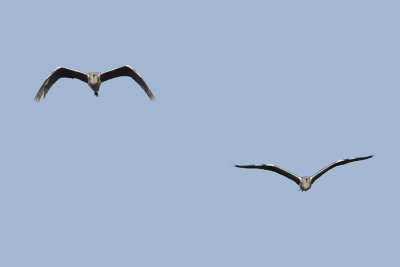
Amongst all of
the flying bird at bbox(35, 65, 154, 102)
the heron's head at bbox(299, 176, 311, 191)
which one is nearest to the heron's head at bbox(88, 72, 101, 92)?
the flying bird at bbox(35, 65, 154, 102)

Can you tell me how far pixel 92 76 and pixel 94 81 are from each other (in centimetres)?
36

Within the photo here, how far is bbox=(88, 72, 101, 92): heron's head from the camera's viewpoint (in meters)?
49.2

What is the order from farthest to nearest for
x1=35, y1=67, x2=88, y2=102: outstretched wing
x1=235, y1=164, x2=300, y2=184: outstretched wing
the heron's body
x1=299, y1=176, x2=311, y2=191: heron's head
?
1. x1=35, y1=67, x2=88, y2=102: outstretched wing
2. the heron's body
3. x1=299, y1=176, x2=311, y2=191: heron's head
4. x1=235, y1=164, x2=300, y2=184: outstretched wing

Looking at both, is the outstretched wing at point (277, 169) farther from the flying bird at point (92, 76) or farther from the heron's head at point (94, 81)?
the heron's head at point (94, 81)

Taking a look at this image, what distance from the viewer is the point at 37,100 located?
49938 millimetres

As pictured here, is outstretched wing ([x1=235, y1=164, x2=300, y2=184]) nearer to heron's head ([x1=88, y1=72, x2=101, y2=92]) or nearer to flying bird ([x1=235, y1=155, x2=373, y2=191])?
flying bird ([x1=235, y1=155, x2=373, y2=191])

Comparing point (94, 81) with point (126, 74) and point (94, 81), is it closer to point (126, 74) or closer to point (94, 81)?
point (94, 81)

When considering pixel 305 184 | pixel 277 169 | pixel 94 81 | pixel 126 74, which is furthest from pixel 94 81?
pixel 305 184

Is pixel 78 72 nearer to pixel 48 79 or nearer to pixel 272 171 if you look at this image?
pixel 48 79

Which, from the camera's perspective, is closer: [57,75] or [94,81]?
[94,81]

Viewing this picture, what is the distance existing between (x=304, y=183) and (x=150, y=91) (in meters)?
11.3

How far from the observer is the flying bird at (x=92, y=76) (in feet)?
162

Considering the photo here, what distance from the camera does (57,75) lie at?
1994 inches

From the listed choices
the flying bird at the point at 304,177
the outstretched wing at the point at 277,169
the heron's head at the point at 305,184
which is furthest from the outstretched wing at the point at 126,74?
the heron's head at the point at 305,184
